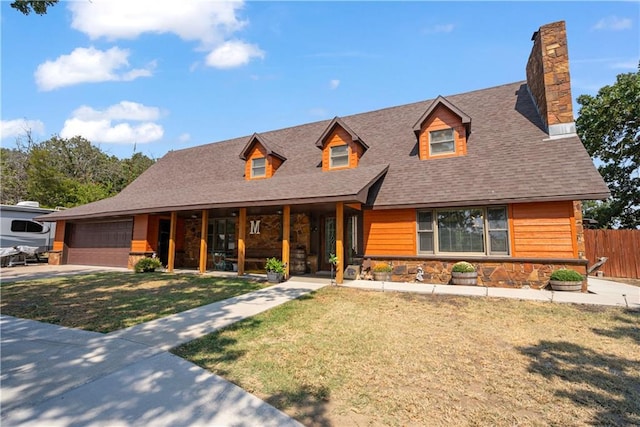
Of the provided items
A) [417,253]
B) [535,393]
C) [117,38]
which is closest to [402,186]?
[417,253]

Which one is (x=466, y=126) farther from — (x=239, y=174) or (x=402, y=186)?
(x=239, y=174)

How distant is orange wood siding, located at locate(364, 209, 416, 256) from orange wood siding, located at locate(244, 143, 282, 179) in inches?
212

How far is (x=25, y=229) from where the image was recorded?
1686cm

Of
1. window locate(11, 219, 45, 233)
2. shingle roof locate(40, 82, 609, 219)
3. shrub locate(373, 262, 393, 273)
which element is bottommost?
shrub locate(373, 262, 393, 273)

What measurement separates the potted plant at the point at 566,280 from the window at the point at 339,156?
7.91 meters

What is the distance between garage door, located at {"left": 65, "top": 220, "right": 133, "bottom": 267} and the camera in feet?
50.1

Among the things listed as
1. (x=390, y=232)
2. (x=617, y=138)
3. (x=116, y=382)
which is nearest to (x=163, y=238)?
(x=390, y=232)

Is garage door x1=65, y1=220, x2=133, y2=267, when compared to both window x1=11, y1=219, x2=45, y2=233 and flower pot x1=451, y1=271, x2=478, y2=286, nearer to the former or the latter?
window x1=11, y1=219, x2=45, y2=233

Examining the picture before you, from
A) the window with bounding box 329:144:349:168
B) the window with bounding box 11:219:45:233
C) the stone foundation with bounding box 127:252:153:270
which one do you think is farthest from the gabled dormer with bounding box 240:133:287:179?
the window with bounding box 11:219:45:233

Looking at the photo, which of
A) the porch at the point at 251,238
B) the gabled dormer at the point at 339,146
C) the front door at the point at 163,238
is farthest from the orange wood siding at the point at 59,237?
the gabled dormer at the point at 339,146

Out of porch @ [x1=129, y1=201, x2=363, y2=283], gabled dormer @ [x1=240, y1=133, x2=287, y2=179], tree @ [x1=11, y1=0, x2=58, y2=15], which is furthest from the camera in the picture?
gabled dormer @ [x1=240, y1=133, x2=287, y2=179]

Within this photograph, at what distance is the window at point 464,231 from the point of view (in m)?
9.40

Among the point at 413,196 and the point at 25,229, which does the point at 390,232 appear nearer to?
the point at 413,196

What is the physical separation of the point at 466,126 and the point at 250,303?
9.85 m
